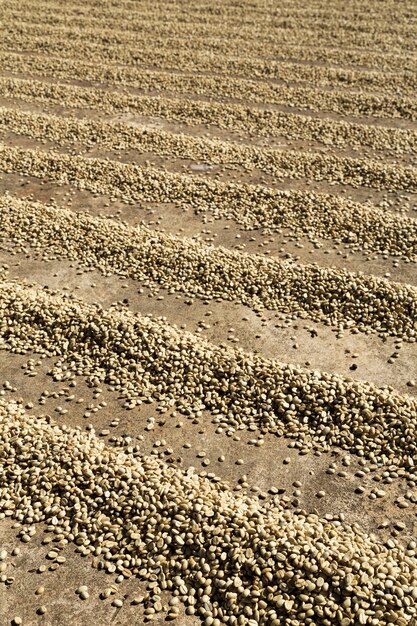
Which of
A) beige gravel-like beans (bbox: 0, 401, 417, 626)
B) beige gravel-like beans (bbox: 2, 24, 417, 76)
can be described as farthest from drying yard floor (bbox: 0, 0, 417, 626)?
beige gravel-like beans (bbox: 2, 24, 417, 76)

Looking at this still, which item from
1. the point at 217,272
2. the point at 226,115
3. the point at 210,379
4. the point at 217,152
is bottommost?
the point at 210,379

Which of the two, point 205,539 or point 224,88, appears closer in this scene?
point 205,539

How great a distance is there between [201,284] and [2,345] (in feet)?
7.49

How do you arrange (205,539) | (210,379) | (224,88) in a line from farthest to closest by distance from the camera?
(224,88) < (210,379) < (205,539)

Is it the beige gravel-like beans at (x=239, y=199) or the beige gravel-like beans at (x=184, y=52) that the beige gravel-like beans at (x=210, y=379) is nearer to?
the beige gravel-like beans at (x=239, y=199)

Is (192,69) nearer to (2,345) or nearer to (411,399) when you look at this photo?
(2,345)

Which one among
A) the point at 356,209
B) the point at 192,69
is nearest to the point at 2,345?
the point at 356,209

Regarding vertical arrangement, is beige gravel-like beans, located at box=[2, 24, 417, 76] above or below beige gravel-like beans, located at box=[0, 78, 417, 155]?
above

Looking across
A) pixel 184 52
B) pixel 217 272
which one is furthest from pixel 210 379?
pixel 184 52

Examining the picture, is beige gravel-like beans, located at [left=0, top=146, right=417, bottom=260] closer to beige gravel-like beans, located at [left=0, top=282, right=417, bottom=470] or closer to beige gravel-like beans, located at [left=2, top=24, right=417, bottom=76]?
beige gravel-like beans, located at [left=0, top=282, right=417, bottom=470]

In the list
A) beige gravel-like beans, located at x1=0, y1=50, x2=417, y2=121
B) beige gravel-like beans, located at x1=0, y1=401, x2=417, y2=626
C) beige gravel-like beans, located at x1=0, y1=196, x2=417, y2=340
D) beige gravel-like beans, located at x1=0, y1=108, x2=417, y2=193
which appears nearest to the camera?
beige gravel-like beans, located at x1=0, y1=401, x2=417, y2=626

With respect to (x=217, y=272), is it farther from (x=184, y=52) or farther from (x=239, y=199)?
(x=184, y=52)

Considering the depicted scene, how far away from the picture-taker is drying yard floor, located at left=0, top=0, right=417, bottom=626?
151 inches

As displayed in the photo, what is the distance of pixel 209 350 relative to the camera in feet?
18.3
